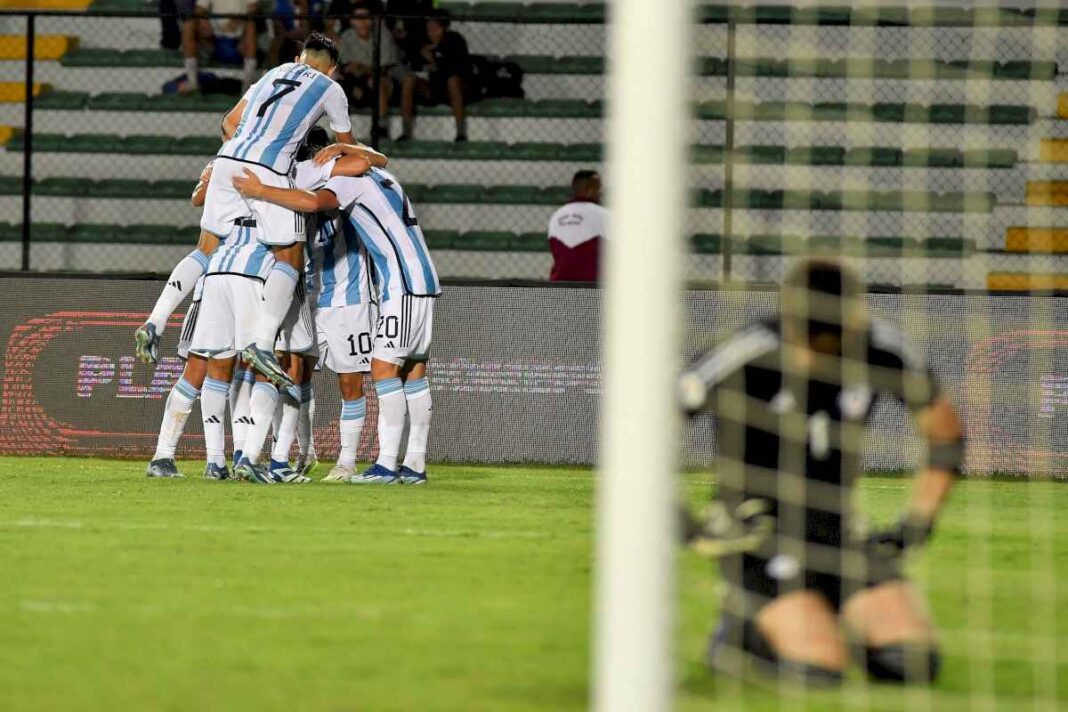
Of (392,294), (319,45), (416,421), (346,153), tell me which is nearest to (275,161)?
(346,153)

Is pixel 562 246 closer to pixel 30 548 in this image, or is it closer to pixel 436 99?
pixel 436 99

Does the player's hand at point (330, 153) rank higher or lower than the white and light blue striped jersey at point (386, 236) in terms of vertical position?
higher

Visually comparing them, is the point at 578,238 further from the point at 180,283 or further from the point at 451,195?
the point at 180,283

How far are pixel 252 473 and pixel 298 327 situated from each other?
0.91 m

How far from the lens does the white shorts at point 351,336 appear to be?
1048 cm

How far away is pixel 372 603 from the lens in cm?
580

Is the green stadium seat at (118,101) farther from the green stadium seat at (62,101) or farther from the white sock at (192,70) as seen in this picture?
the white sock at (192,70)

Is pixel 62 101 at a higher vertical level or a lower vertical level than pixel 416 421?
higher

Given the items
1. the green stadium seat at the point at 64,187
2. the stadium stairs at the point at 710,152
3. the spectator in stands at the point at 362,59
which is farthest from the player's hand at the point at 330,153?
the green stadium seat at the point at 64,187

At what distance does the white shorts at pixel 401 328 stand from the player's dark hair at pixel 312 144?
99 centimetres

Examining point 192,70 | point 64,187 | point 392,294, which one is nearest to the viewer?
point 392,294

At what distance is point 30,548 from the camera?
7.05 m

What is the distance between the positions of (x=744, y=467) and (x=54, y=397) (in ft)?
25.9

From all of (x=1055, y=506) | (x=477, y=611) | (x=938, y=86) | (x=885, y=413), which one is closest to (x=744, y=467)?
(x=477, y=611)
